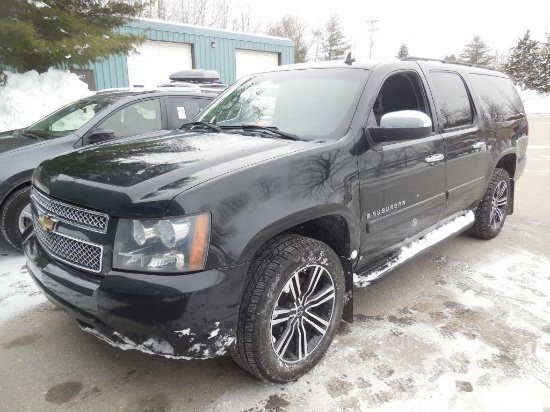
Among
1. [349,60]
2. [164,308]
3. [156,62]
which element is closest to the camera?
[164,308]

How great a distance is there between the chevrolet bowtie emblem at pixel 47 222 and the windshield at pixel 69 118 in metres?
2.45

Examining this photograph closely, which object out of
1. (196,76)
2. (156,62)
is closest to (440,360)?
(196,76)

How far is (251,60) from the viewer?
18078mm

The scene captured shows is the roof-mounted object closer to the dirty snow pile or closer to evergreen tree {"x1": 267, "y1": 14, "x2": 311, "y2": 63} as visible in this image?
the dirty snow pile

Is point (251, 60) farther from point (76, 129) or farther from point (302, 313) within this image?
point (302, 313)

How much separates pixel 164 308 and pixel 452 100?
308cm

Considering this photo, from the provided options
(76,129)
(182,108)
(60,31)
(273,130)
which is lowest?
(76,129)

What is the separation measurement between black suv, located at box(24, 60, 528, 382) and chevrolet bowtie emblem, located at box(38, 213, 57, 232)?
0.7 inches

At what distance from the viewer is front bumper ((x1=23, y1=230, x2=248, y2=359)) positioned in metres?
1.92

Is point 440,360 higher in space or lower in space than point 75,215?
lower

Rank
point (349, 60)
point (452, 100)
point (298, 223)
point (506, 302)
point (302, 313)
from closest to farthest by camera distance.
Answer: point (298, 223) → point (302, 313) → point (349, 60) → point (506, 302) → point (452, 100)

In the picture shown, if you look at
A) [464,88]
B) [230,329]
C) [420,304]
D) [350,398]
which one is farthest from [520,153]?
[230,329]

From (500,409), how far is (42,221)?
2.69 meters

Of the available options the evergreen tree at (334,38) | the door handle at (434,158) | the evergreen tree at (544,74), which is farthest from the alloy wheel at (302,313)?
the evergreen tree at (334,38)
